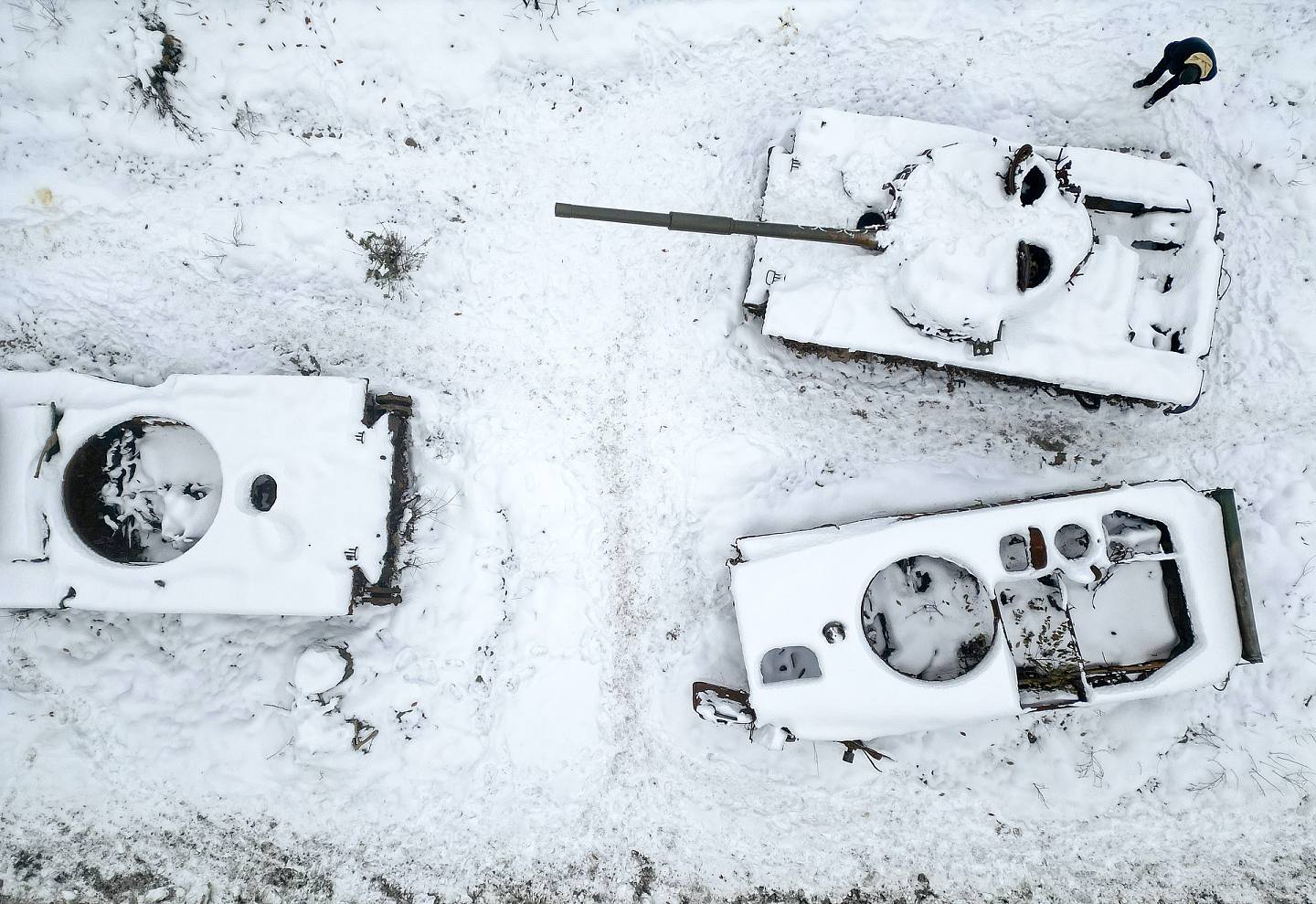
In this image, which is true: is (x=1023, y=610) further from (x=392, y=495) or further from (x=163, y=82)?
(x=163, y=82)

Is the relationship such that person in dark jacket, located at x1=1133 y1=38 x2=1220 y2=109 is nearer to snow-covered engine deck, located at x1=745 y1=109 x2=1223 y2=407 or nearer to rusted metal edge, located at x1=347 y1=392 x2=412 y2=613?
snow-covered engine deck, located at x1=745 y1=109 x2=1223 y2=407

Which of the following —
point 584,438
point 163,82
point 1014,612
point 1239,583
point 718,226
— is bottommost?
point 1014,612

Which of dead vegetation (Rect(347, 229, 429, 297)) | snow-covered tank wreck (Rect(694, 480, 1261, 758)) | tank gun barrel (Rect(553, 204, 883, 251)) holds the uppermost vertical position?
dead vegetation (Rect(347, 229, 429, 297))

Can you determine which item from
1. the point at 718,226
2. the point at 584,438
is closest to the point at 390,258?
the point at 584,438

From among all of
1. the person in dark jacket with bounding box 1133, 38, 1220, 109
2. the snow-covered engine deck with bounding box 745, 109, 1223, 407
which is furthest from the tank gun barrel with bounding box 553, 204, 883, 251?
the person in dark jacket with bounding box 1133, 38, 1220, 109

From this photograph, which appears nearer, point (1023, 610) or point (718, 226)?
point (718, 226)

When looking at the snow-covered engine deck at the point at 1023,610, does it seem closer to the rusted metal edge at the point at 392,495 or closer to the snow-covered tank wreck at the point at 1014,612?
the snow-covered tank wreck at the point at 1014,612

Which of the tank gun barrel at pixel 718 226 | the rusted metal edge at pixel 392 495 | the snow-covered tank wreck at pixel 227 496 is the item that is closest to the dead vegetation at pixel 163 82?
the snow-covered tank wreck at pixel 227 496
